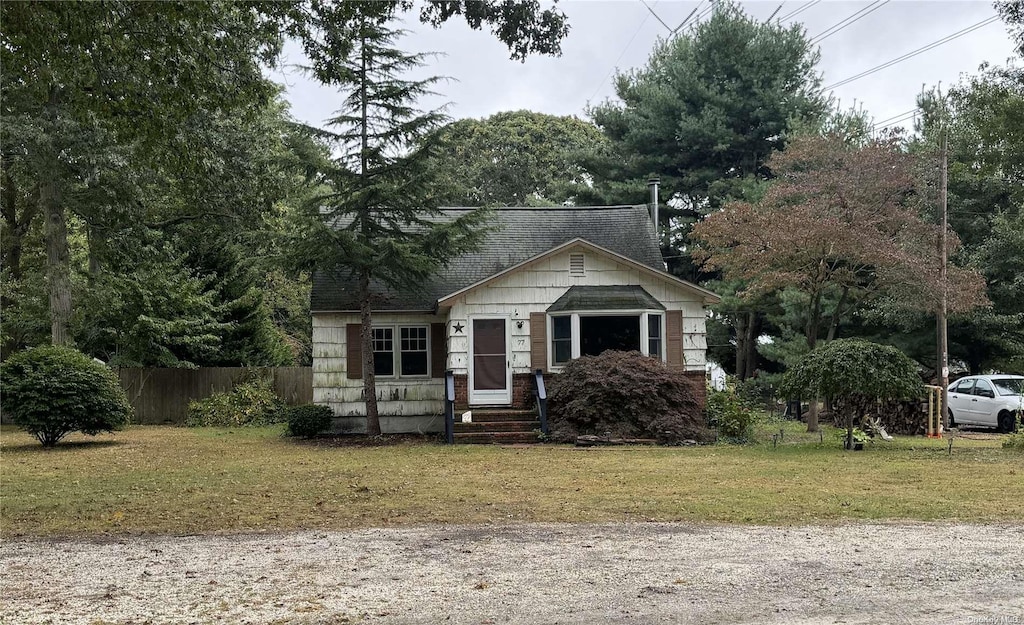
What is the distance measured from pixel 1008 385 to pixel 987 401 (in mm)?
691

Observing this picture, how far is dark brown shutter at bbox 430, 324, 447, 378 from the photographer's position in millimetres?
20766

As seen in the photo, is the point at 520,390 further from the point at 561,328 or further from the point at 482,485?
the point at 482,485

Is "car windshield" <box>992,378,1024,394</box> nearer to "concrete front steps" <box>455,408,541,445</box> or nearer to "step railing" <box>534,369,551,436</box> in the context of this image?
"step railing" <box>534,369,551,436</box>

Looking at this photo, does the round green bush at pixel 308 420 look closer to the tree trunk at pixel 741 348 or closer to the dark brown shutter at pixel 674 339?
the dark brown shutter at pixel 674 339

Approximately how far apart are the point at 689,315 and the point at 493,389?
444cm

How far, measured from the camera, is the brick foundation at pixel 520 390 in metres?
18.8

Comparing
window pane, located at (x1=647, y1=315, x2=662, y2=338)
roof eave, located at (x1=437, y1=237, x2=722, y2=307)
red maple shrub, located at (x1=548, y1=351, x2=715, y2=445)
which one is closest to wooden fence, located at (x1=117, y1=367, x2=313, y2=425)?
roof eave, located at (x1=437, y1=237, x2=722, y2=307)

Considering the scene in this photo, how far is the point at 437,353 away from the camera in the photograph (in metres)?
20.8

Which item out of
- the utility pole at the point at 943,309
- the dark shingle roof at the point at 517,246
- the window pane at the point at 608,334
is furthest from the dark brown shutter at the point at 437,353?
the utility pole at the point at 943,309

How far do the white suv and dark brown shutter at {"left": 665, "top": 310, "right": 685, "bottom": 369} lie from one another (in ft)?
25.8

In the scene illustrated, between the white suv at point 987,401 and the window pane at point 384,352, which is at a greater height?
the window pane at point 384,352

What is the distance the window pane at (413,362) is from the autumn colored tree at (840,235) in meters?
6.98

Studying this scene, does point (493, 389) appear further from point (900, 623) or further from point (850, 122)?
point (850, 122)

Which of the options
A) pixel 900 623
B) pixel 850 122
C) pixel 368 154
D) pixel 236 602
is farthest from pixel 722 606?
pixel 850 122
